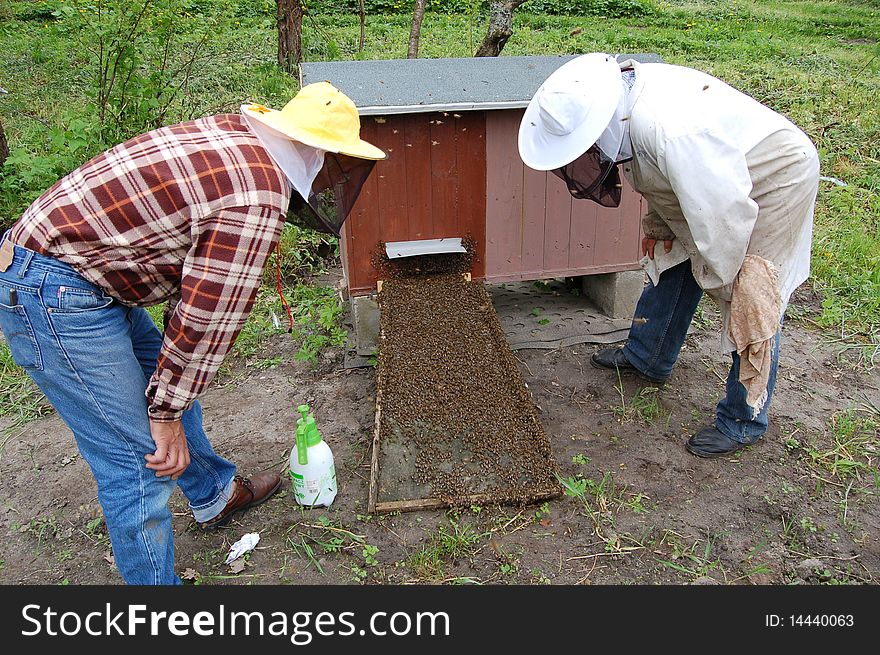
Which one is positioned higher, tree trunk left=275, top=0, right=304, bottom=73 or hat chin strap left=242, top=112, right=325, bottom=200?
tree trunk left=275, top=0, right=304, bottom=73

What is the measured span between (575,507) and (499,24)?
17.1 ft

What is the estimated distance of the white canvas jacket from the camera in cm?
269

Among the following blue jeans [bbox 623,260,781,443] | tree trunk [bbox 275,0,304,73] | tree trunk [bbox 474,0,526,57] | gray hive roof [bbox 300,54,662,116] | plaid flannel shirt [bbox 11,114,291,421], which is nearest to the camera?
plaid flannel shirt [bbox 11,114,291,421]

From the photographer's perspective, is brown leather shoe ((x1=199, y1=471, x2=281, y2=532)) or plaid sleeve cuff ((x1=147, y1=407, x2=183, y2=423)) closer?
plaid sleeve cuff ((x1=147, y1=407, x2=183, y2=423))

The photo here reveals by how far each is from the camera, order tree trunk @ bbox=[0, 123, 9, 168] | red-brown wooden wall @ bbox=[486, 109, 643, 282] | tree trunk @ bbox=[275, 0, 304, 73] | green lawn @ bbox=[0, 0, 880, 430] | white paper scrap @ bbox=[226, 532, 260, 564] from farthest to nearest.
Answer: tree trunk @ bbox=[275, 0, 304, 73], tree trunk @ bbox=[0, 123, 9, 168], green lawn @ bbox=[0, 0, 880, 430], red-brown wooden wall @ bbox=[486, 109, 643, 282], white paper scrap @ bbox=[226, 532, 260, 564]

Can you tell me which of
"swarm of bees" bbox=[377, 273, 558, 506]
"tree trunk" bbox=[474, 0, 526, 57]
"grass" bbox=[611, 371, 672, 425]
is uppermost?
"tree trunk" bbox=[474, 0, 526, 57]

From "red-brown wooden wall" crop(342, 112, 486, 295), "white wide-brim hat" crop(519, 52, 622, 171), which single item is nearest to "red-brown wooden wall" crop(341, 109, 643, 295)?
"red-brown wooden wall" crop(342, 112, 486, 295)

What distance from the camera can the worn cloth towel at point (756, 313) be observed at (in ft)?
9.66

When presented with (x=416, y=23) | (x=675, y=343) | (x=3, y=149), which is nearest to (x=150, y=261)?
(x=675, y=343)

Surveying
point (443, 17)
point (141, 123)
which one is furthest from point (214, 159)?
point (443, 17)

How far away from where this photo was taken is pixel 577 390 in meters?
3.93

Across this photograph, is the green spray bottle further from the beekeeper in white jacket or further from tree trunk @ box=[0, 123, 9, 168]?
tree trunk @ box=[0, 123, 9, 168]

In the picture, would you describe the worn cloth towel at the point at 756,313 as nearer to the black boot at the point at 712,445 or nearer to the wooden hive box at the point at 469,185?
the black boot at the point at 712,445

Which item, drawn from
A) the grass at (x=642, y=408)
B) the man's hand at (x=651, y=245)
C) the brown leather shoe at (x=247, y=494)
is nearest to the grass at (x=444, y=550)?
the brown leather shoe at (x=247, y=494)
